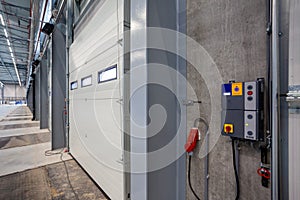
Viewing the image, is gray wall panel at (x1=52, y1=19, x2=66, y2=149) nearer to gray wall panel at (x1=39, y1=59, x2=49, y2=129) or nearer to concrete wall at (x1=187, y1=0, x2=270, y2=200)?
gray wall panel at (x1=39, y1=59, x2=49, y2=129)

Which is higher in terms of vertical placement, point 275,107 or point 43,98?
point 43,98

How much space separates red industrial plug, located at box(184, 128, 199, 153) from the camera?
1200 millimetres

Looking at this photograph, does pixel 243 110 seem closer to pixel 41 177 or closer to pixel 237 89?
pixel 237 89

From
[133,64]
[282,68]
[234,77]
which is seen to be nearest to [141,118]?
[133,64]

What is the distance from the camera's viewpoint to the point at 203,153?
3.97ft

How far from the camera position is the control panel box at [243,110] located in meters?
0.88

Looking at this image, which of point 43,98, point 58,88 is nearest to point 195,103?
point 58,88

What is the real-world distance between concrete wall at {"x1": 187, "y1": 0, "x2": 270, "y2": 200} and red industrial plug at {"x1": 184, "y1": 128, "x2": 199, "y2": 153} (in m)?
0.09

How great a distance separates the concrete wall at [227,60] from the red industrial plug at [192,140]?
0.09 metres

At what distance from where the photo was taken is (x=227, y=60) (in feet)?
3.54

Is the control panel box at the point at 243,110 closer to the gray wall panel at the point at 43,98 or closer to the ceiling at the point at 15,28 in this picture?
the ceiling at the point at 15,28

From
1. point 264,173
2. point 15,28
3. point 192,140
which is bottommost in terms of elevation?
point 264,173

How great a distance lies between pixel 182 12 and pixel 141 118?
1.01 meters

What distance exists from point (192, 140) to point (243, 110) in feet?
1.46
